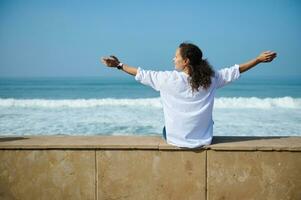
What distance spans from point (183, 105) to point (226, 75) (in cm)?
44

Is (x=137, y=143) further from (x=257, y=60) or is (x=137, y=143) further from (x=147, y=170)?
(x=257, y=60)

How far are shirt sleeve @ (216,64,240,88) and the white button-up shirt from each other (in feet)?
0.07

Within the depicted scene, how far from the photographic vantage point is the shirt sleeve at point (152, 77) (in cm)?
288

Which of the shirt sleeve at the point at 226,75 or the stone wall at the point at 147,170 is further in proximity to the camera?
the shirt sleeve at the point at 226,75

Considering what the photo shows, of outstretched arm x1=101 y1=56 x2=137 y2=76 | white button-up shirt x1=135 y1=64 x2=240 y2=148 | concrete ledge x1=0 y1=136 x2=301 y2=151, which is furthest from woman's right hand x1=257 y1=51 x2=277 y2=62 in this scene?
outstretched arm x1=101 y1=56 x2=137 y2=76

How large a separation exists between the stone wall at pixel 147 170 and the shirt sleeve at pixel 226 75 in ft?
1.66

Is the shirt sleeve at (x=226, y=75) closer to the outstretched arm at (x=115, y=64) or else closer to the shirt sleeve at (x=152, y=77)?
the shirt sleeve at (x=152, y=77)

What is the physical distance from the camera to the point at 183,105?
2.90 metres

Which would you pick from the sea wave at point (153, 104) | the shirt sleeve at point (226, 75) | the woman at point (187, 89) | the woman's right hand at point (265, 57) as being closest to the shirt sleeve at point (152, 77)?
the woman at point (187, 89)

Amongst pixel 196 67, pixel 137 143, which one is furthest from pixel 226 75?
pixel 137 143

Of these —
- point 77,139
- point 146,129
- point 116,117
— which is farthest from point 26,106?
point 77,139

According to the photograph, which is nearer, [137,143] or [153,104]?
[137,143]

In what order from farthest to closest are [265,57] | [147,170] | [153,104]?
[153,104] < [265,57] < [147,170]

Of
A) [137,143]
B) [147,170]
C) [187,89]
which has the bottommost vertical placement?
[147,170]
